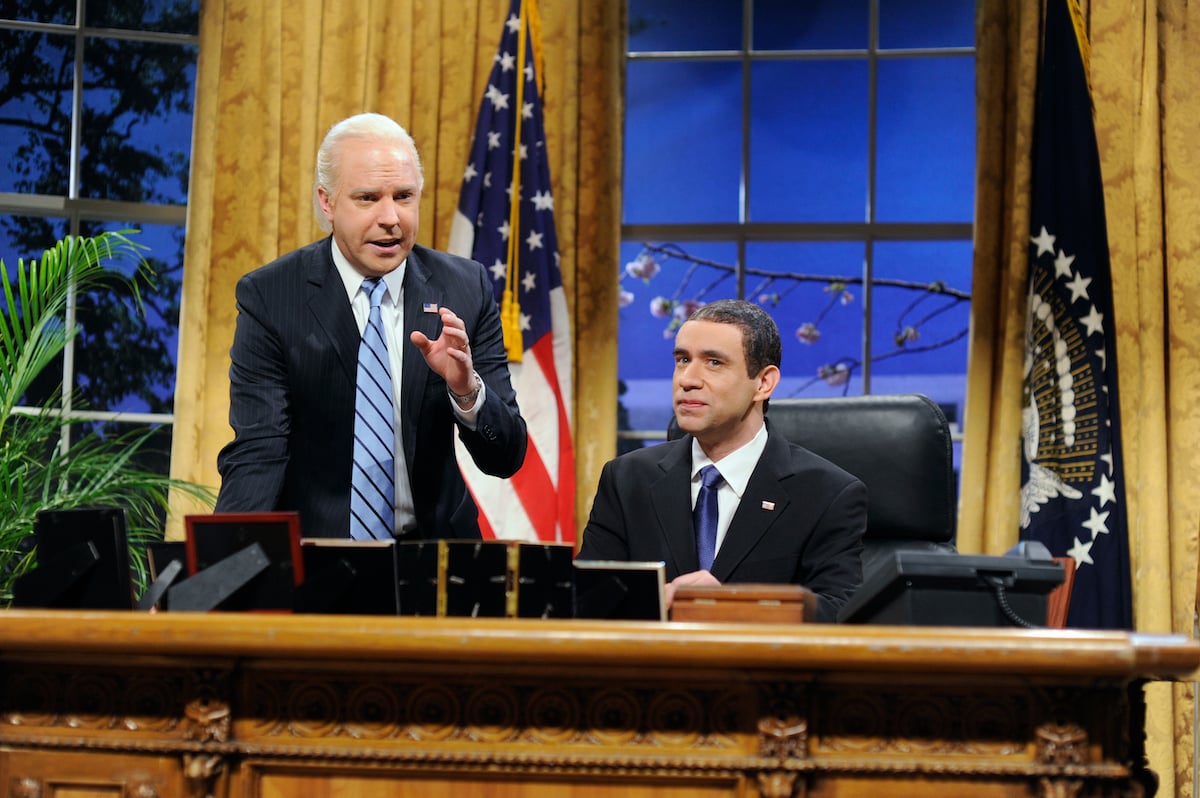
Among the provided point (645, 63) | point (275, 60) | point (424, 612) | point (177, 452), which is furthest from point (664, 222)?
point (424, 612)

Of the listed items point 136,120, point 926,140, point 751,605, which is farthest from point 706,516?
point 136,120

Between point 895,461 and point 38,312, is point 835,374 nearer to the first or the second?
point 895,461

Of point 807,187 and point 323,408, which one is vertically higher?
point 807,187

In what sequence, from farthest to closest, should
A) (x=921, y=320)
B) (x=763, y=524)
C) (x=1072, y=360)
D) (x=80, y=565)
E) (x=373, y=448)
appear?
(x=921, y=320) → (x=1072, y=360) → (x=763, y=524) → (x=373, y=448) → (x=80, y=565)

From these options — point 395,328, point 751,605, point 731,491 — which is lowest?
point 751,605

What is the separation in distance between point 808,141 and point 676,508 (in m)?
2.39

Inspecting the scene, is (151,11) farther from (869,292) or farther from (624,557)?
(624,557)

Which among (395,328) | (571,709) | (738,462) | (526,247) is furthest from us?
(526,247)

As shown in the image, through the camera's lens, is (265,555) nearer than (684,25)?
Yes

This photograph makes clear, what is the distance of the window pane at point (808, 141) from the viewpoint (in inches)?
171

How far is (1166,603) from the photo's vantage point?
362 centimetres

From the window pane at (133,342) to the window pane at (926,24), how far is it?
2531 mm

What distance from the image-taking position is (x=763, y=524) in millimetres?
2246

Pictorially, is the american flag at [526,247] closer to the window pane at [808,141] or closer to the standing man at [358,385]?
the window pane at [808,141]
